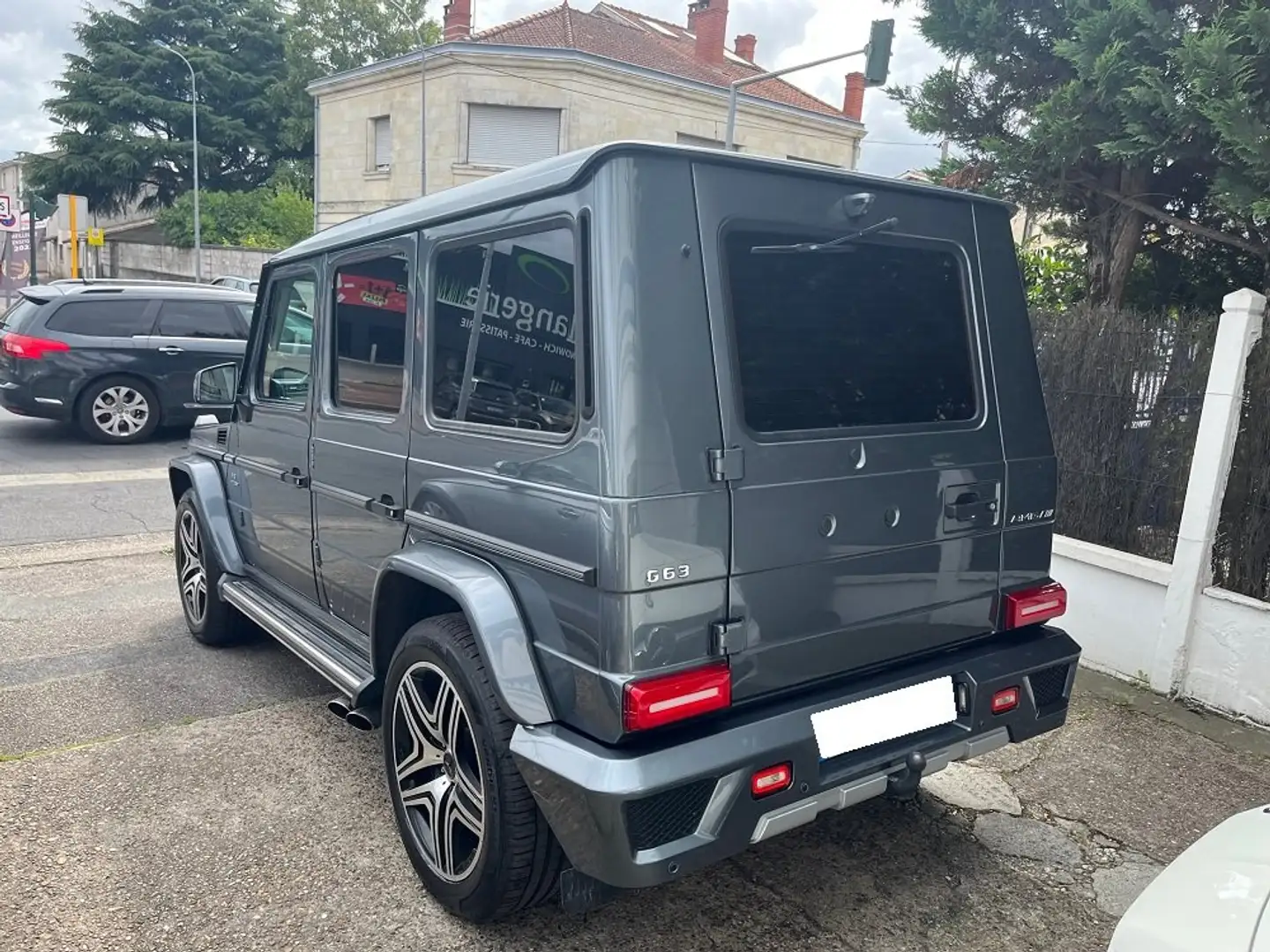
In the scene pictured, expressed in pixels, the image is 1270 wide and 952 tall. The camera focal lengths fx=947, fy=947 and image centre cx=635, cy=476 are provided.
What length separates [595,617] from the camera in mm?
2209

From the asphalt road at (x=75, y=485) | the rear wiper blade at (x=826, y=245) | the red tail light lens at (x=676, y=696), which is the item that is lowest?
the asphalt road at (x=75, y=485)

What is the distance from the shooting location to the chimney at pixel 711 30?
30906 mm

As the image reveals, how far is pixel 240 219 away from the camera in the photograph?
35.2 metres

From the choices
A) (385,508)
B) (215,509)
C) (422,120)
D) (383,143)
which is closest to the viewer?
(385,508)

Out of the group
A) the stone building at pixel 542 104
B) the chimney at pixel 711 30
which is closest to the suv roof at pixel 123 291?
the stone building at pixel 542 104

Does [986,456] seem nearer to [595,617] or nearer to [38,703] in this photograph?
[595,617]

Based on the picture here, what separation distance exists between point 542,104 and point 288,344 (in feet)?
79.3

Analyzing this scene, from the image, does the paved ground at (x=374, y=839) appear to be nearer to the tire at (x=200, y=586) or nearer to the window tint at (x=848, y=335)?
the tire at (x=200, y=586)

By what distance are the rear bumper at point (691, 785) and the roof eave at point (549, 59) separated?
25.9 meters

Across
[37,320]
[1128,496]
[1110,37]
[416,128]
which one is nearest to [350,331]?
[1128,496]

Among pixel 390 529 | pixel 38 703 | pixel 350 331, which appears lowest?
pixel 38 703

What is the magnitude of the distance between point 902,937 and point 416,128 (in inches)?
1116

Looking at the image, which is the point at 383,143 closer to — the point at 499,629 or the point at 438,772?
the point at 438,772

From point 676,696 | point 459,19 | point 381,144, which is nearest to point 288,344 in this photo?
point 676,696
